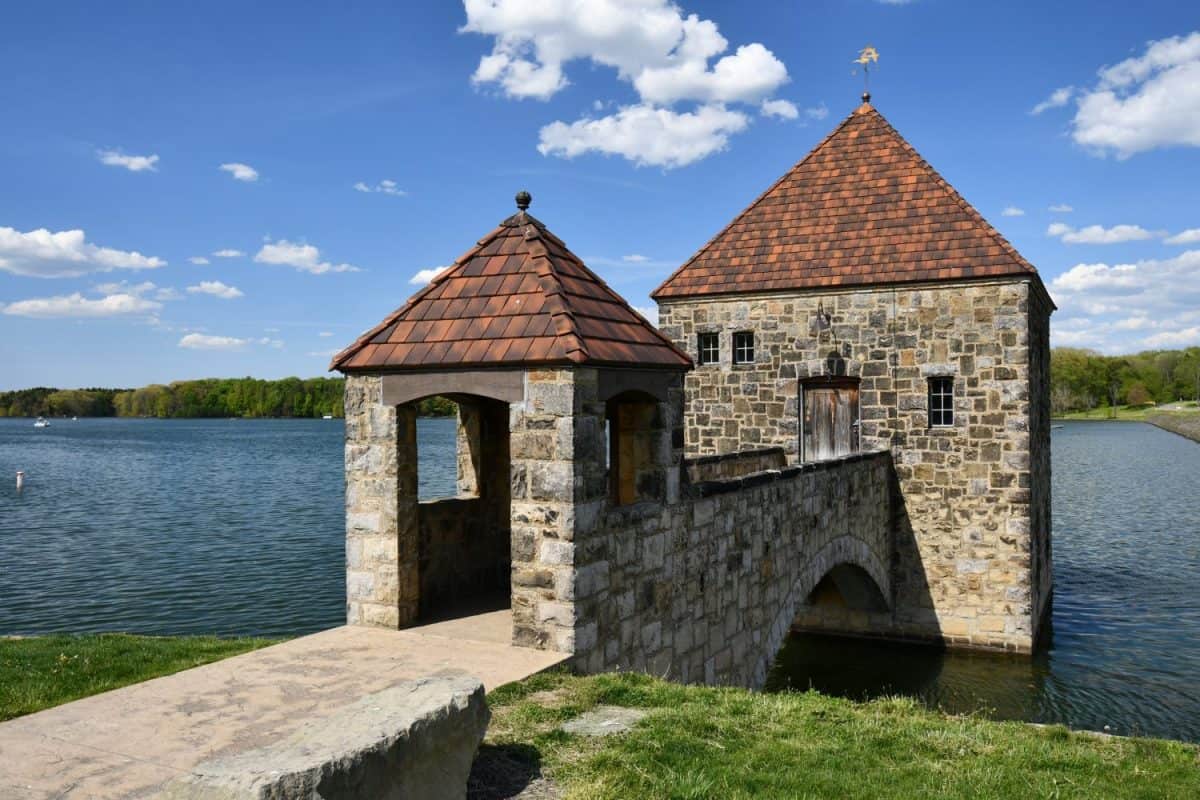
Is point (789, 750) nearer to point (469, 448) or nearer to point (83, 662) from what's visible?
point (469, 448)

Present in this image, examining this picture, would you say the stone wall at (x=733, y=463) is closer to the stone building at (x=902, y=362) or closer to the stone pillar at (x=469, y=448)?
the stone building at (x=902, y=362)

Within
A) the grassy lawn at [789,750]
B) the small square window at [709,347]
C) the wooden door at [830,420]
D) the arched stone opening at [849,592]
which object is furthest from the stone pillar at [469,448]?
the small square window at [709,347]

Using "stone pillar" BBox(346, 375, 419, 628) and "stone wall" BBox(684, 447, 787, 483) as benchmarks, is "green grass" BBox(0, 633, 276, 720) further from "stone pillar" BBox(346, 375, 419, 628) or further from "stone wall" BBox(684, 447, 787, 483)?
"stone wall" BBox(684, 447, 787, 483)

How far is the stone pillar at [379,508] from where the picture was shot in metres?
7.57

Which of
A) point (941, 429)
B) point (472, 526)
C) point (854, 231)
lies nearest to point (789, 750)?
point (472, 526)

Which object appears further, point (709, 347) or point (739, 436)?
point (709, 347)

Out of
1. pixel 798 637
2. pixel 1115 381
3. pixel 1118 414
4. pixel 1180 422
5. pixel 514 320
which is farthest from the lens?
pixel 1115 381

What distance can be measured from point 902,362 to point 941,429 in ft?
4.62

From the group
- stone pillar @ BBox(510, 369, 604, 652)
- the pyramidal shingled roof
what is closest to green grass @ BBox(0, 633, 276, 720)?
stone pillar @ BBox(510, 369, 604, 652)

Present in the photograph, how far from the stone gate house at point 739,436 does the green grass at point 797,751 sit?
115 cm

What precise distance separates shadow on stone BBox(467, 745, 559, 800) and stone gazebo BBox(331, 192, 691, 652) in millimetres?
1770

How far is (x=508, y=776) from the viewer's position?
15.5 ft

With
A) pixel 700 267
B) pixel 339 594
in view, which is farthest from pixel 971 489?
pixel 339 594

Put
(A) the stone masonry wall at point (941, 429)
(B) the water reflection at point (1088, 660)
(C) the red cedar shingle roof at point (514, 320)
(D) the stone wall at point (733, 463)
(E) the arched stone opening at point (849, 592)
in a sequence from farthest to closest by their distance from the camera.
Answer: (E) the arched stone opening at point (849, 592)
(A) the stone masonry wall at point (941, 429)
(B) the water reflection at point (1088, 660)
(D) the stone wall at point (733, 463)
(C) the red cedar shingle roof at point (514, 320)
